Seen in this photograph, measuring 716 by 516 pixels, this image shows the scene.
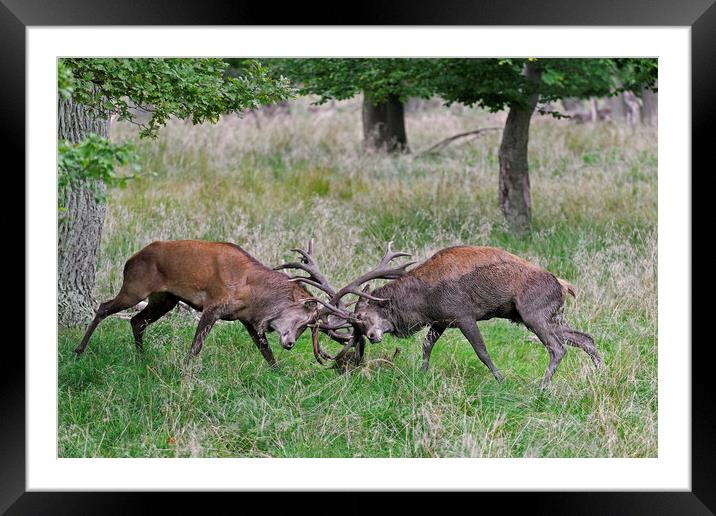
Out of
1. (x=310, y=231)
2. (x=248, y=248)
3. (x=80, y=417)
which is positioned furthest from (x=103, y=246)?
(x=80, y=417)

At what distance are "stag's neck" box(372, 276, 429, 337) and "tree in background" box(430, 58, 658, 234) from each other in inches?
143

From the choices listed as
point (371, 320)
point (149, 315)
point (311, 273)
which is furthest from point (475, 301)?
point (149, 315)

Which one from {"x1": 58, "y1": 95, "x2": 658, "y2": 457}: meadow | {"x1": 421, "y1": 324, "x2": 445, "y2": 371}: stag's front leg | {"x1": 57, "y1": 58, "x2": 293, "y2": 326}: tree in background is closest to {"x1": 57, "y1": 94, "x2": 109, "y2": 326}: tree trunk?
{"x1": 57, "y1": 58, "x2": 293, "y2": 326}: tree in background

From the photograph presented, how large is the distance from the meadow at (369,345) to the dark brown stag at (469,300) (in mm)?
323

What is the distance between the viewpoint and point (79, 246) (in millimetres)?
9703

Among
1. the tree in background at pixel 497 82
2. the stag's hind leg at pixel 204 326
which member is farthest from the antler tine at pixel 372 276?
the tree in background at pixel 497 82

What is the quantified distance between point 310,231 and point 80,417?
5342mm

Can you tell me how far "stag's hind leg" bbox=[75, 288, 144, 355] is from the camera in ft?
29.4

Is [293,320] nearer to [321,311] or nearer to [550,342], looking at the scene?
[321,311]

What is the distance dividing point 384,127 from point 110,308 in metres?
10.6

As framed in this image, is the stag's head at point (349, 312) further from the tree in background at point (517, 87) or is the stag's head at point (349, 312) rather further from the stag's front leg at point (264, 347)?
the tree in background at point (517, 87)

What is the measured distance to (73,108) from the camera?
9.34m

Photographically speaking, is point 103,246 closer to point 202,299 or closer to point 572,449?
point 202,299

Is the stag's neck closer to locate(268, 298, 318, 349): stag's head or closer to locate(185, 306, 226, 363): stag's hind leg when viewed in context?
locate(268, 298, 318, 349): stag's head
